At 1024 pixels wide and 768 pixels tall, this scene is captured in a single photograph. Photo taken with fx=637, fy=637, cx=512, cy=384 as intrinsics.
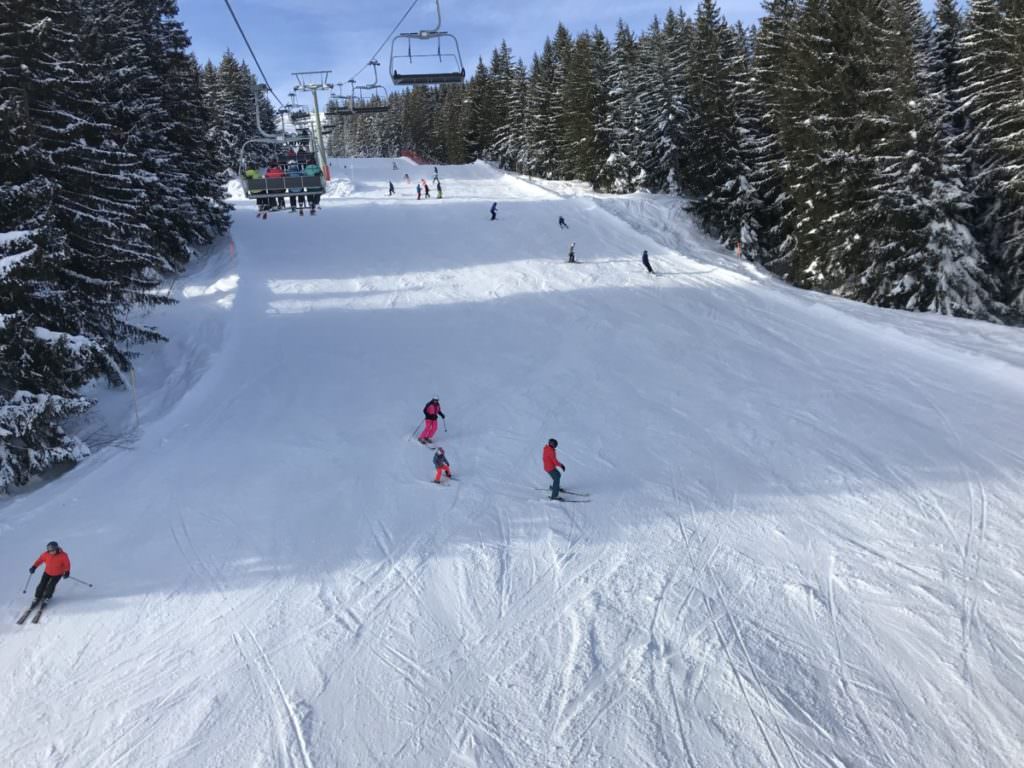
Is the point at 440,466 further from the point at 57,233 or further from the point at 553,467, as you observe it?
the point at 57,233

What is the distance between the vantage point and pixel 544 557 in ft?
32.9

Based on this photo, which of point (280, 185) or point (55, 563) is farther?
point (280, 185)

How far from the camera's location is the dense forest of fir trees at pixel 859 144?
2436 centimetres

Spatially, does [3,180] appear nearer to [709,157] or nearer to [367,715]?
[367,715]

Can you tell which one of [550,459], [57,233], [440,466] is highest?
[57,233]

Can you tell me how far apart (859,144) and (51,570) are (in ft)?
100

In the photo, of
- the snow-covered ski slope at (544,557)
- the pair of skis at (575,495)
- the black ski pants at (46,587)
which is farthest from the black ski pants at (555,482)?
the black ski pants at (46,587)

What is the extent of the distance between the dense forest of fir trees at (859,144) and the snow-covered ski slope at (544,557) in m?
5.84

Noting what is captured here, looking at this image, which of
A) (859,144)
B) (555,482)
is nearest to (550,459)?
(555,482)

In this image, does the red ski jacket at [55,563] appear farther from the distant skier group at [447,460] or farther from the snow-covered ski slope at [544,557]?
the distant skier group at [447,460]

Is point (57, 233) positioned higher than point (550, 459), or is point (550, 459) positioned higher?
point (57, 233)

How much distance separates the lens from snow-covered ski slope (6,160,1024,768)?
22.6 feet

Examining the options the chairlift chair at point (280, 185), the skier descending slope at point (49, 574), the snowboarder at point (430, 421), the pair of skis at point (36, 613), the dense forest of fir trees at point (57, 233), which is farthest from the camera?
the chairlift chair at point (280, 185)

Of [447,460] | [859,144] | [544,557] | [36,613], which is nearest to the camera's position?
[36,613]
